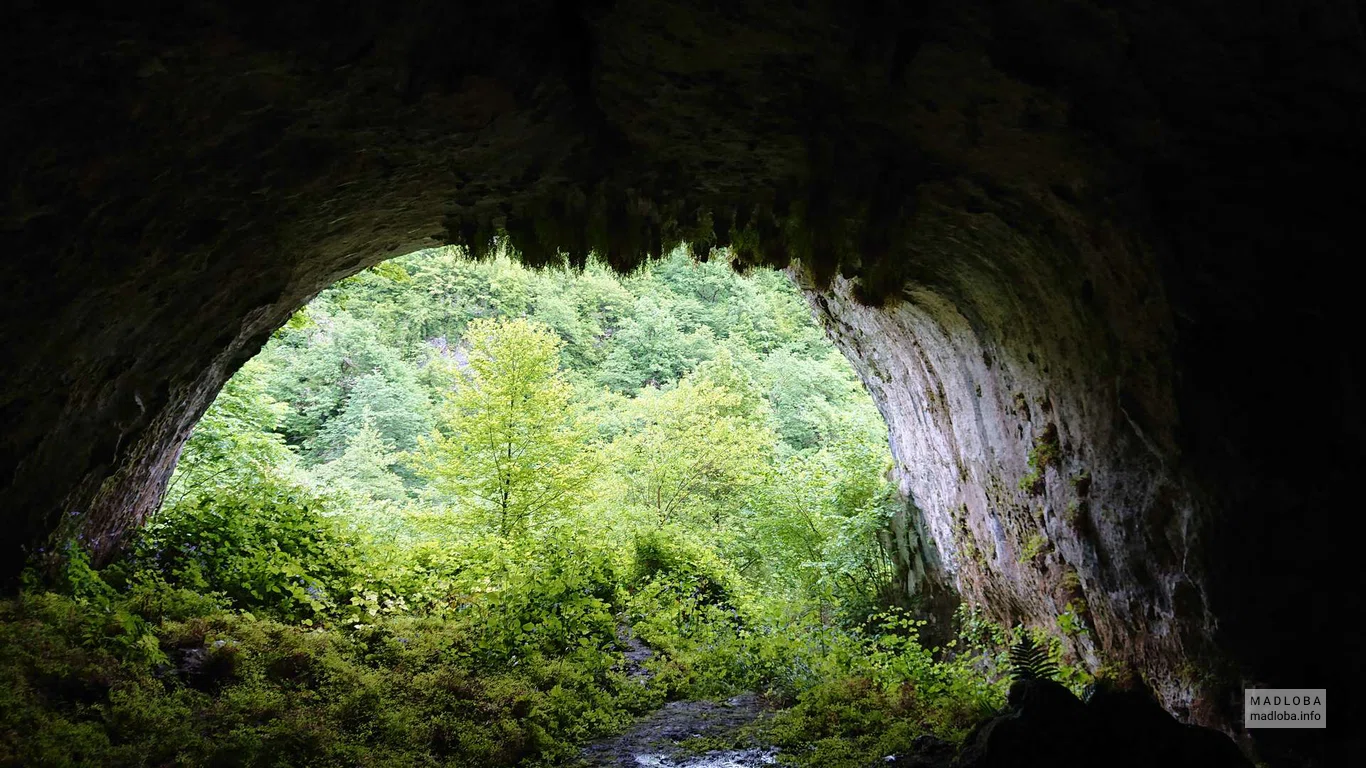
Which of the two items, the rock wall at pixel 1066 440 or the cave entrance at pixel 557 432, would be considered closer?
the rock wall at pixel 1066 440

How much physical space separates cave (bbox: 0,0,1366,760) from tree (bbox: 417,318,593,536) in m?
6.06

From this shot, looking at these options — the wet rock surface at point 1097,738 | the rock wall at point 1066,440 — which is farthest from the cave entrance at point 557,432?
the wet rock surface at point 1097,738

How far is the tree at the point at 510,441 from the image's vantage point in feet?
41.1

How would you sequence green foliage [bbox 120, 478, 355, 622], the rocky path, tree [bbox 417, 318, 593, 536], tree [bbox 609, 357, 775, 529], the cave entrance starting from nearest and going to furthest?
the rocky path < green foliage [bbox 120, 478, 355, 622] < the cave entrance < tree [bbox 417, 318, 593, 536] < tree [bbox 609, 357, 775, 529]

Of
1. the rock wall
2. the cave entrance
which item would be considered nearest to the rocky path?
the cave entrance

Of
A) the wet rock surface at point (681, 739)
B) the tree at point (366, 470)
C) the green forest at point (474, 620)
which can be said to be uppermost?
the tree at point (366, 470)

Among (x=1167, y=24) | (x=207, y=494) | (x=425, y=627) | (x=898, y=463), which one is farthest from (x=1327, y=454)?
(x=207, y=494)

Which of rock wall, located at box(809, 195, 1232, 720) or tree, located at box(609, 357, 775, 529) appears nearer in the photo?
rock wall, located at box(809, 195, 1232, 720)

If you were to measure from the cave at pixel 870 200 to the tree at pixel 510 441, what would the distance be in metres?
6.06

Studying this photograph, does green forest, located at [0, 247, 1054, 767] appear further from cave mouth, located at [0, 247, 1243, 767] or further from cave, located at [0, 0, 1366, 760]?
cave, located at [0, 0, 1366, 760]

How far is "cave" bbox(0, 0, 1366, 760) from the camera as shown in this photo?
3.63m

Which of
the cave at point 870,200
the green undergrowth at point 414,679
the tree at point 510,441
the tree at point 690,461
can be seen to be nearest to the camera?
the cave at point 870,200

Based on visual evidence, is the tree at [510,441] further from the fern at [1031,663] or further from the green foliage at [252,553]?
the fern at [1031,663]

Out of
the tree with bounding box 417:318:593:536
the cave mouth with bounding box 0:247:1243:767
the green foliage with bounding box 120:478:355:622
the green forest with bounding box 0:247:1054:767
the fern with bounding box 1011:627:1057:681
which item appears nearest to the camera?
the cave mouth with bounding box 0:247:1243:767
